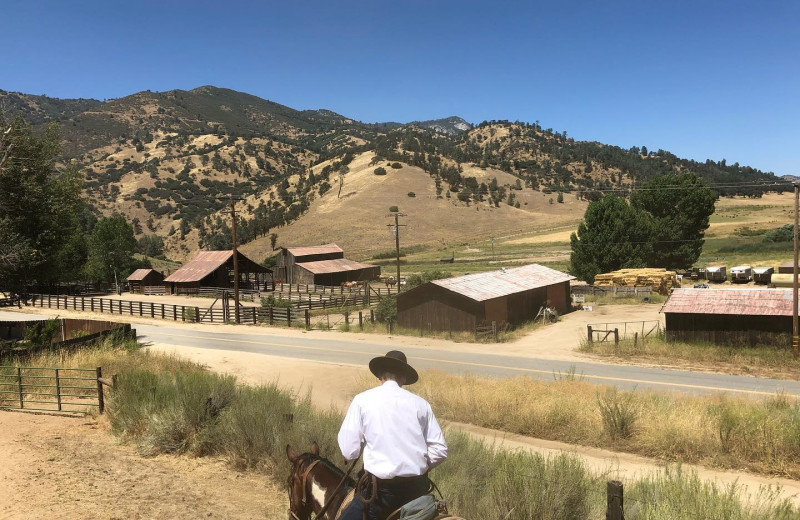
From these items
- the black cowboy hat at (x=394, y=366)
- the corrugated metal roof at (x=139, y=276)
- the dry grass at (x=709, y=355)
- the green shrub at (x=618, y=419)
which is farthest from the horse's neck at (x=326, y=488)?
the corrugated metal roof at (x=139, y=276)

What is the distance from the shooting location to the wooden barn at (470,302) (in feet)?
102

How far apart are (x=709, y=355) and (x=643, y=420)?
47.3 ft

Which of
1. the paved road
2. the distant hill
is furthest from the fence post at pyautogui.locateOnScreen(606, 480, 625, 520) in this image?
the distant hill

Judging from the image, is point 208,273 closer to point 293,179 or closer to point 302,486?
point 302,486

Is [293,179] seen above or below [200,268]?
above

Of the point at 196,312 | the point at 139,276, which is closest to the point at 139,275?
the point at 139,276

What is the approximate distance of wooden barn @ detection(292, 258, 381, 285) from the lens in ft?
204

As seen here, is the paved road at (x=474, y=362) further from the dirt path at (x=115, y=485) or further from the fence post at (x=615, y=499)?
the fence post at (x=615, y=499)

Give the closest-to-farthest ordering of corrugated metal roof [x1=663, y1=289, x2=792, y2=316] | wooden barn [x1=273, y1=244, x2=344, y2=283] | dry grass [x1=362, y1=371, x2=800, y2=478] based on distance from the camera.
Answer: dry grass [x1=362, y1=371, x2=800, y2=478], corrugated metal roof [x1=663, y1=289, x2=792, y2=316], wooden barn [x1=273, y1=244, x2=344, y2=283]

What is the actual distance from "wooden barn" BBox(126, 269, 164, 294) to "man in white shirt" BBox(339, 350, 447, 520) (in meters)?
63.4

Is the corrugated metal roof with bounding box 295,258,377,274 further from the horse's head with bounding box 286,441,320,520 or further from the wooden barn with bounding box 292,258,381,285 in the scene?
the horse's head with bounding box 286,441,320,520

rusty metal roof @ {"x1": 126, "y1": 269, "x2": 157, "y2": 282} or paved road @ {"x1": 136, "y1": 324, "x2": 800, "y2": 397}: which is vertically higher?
rusty metal roof @ {"x1": 126, "y1": 269, "x2": 157, "y2": 282}

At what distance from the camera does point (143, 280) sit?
61188 millimetres

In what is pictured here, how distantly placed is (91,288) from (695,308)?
195 feet
